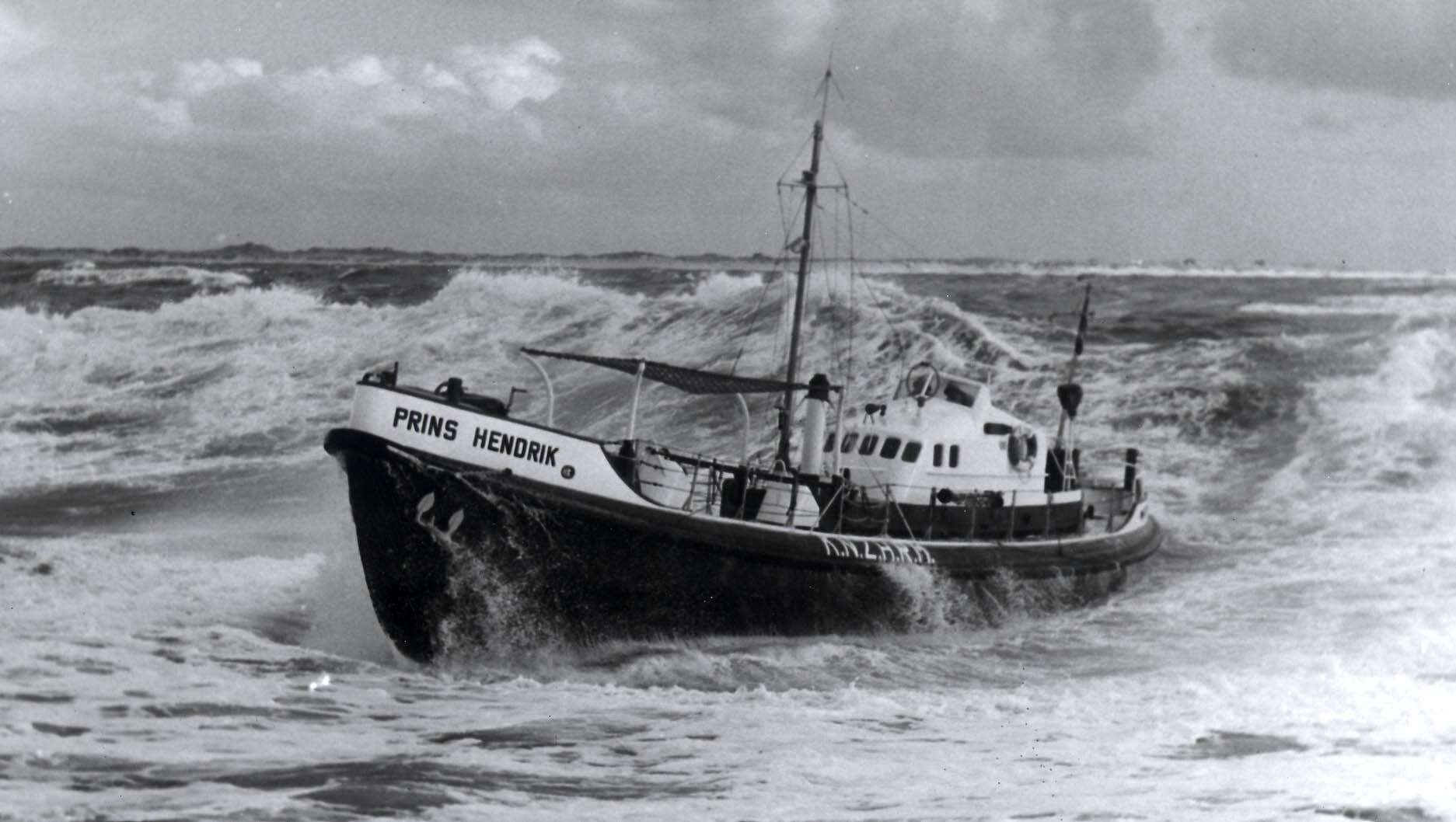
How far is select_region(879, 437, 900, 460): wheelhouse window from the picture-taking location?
17531 mm

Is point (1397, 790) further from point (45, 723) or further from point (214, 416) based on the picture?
point (214, 416)

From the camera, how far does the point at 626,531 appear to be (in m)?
14.4

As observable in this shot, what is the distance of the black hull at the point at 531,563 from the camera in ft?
46.5

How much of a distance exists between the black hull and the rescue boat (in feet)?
0.06

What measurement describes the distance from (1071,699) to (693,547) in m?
3.97

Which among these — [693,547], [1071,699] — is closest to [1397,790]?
[1071,699]

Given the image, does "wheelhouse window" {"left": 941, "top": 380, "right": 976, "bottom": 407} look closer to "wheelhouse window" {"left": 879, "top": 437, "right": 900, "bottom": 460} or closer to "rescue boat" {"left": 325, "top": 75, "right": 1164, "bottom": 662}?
"wheelhouse window" {"left": 879, "top": 437, "right": 900, "bottom": 460}

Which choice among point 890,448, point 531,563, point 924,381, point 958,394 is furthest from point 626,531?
point 958,394

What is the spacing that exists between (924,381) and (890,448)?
3.97 ft

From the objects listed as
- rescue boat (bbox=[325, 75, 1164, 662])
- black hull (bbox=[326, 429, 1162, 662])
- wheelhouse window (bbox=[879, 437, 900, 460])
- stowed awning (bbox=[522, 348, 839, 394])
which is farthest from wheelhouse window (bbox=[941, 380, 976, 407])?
black hull (bbox=[326, 429, 1162, 662])

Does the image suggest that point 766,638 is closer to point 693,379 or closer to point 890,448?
point 693,379

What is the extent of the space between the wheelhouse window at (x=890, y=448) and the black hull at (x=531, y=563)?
2899 millimetres

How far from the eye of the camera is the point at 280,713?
11898mm

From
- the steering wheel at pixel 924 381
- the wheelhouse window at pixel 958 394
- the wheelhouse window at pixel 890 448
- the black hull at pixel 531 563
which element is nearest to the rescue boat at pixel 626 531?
the black hull at pixel 531 563
